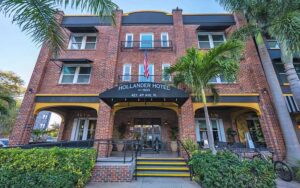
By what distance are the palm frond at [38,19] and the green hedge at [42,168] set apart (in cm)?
381

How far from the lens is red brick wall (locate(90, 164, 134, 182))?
248 inches

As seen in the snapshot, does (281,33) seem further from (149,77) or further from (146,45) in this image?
(146,45)

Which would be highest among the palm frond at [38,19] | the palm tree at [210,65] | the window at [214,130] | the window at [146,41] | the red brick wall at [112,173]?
the window at [146,41]

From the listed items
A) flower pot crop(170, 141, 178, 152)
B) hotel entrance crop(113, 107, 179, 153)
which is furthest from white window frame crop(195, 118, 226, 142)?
flower pot crop(170, 141, 178, 152)

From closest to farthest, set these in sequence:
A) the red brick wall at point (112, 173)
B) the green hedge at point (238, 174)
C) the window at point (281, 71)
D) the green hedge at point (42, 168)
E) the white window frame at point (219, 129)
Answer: the green hedge at point (238, 174), the green hedge at point (42, 168), the red brick wall at point (112, 173), the window at point (281, 71), the white window frame at point (219, 129)

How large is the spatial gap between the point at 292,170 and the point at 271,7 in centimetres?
822

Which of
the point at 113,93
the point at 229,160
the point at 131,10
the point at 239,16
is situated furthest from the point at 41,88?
the point at 239,16

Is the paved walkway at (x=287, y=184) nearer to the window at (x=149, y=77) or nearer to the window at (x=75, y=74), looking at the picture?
the window at (x=149, y=77)

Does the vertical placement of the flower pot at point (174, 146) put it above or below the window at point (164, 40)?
below

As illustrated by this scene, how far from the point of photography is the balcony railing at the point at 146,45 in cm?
1220

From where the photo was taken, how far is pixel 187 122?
9.16 metres

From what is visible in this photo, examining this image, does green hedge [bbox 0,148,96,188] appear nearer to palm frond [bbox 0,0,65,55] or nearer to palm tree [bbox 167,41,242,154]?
palm frond [bbox 0,0,65,55]

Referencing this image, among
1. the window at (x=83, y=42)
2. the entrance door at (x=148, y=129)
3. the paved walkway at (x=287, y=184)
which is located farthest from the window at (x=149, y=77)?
the paved walkway at (x=287, y=184)

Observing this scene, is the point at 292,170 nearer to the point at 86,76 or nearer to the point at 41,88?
the point at 86,76
